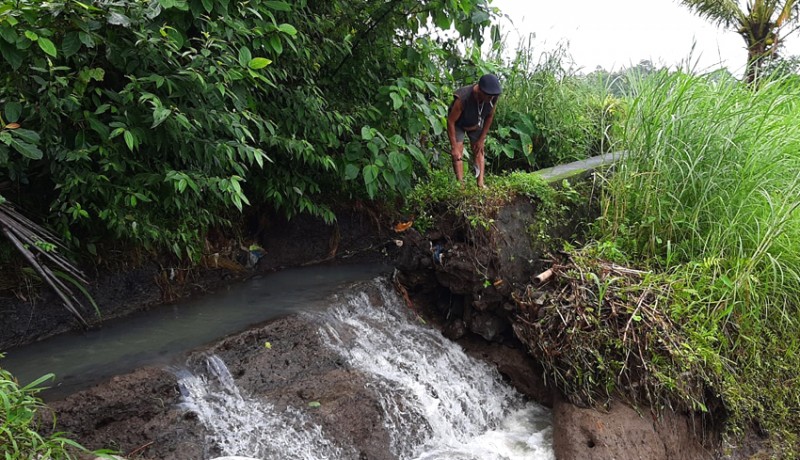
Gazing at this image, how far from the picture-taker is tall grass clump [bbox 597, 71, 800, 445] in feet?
12.7

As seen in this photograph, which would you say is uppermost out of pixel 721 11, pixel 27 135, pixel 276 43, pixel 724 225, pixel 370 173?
pixel 721 11

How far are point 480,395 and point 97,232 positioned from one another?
3.05m

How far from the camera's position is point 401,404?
3.66 meters

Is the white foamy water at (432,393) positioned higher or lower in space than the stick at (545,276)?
lower

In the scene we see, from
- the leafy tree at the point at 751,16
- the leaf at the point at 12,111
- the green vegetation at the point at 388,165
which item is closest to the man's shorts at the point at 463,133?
the green vegetation at the point at 388,165

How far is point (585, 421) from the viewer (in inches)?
143

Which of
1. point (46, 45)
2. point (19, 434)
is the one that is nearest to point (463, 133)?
point (46, 45)

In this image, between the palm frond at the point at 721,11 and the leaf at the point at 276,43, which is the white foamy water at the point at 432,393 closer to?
the leaf at the point at 276,43

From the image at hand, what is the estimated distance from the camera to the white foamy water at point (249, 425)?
123 inches

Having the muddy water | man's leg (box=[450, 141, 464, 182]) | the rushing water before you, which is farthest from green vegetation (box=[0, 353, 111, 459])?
man's leg (box=[450, 141, 464, 182])

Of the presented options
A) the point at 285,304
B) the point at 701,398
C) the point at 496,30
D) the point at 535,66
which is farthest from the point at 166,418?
the point at 535,66

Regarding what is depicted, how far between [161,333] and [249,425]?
120 cm

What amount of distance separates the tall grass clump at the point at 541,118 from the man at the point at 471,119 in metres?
1.60

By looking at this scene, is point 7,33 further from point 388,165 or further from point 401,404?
point 401,404
